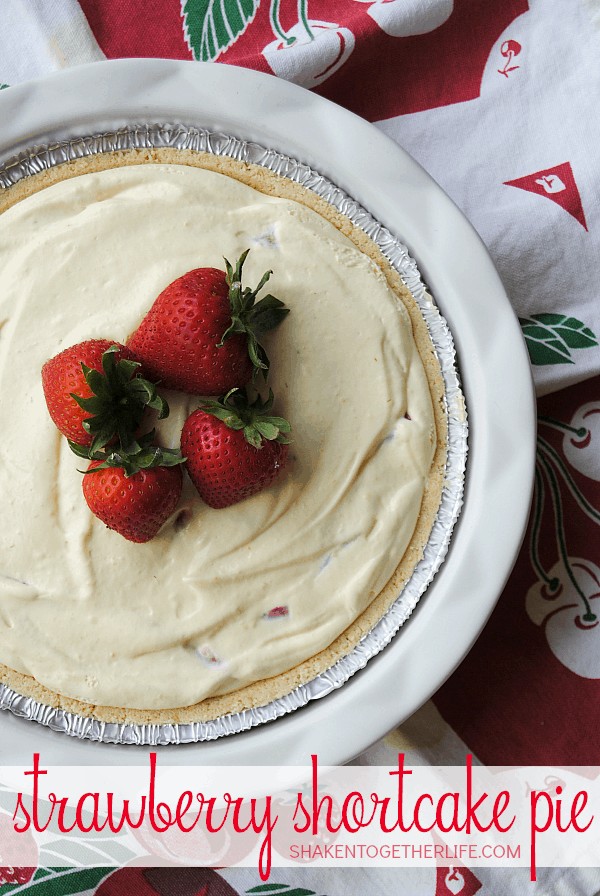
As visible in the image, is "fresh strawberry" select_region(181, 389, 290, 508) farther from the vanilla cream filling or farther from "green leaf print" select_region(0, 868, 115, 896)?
"green leaf print" select_region(0, 868, 115, 896)

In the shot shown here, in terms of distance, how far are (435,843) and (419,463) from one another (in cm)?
113

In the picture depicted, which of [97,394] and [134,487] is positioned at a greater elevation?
[97,394]

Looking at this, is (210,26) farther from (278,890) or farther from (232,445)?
(278,890)

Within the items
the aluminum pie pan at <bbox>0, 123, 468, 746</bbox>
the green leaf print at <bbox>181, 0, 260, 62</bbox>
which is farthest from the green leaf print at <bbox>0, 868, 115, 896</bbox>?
the green leaf print at <bbox>181, 0, 260, 62</bbox>

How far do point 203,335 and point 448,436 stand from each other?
0.72 m

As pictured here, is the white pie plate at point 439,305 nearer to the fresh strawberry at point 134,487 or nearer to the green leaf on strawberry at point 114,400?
the fresh strawberry at point 134,487

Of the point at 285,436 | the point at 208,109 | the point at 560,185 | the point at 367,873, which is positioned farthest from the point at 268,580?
→ the point at 560,185

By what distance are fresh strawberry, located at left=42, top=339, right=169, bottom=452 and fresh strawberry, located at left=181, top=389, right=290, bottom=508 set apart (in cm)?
10

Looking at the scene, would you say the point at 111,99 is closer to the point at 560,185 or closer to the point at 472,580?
the point at 560,185

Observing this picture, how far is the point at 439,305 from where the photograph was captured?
84.0 inches

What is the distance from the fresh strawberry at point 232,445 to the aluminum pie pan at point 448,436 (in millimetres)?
502

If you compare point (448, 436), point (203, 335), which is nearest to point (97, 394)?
point (203, 335)

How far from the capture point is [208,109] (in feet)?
6.97

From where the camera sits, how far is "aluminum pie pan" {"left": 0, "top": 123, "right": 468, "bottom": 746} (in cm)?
205
